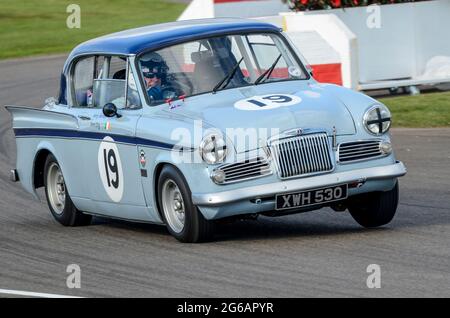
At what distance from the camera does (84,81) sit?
35.1 feet

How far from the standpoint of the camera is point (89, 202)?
10281 millimetres

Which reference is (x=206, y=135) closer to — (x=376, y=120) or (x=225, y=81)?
(x=225, y=81)

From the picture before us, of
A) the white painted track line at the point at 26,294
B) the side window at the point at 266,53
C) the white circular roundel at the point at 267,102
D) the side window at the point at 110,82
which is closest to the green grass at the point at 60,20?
the side window at the point at 110,82

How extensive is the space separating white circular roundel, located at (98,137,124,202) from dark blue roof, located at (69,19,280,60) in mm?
772

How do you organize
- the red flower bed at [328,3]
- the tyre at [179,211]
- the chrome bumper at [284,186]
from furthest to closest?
1. the red flower bed at [328,3]
2. the tyre at [179,211]
3. the chrome bumper at [284,186]

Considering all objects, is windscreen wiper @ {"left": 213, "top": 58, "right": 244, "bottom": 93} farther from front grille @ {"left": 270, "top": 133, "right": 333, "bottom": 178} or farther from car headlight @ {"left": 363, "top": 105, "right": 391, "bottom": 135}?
car headlight @ {"left": 363, "top": 105, "right": 391, "bottom": 135}

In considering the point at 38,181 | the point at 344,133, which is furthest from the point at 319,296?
the point at 38,181

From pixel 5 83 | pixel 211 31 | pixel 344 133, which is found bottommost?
pixel 5 83

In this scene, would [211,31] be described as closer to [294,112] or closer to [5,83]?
[294,112]

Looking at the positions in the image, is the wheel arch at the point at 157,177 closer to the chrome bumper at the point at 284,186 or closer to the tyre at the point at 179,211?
the tyre at the point at 179,211

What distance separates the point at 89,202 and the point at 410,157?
4.58m

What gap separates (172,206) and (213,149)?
2.32 feet

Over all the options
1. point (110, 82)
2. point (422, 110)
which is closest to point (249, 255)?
point (110, 82)

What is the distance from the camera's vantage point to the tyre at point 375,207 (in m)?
9.23
